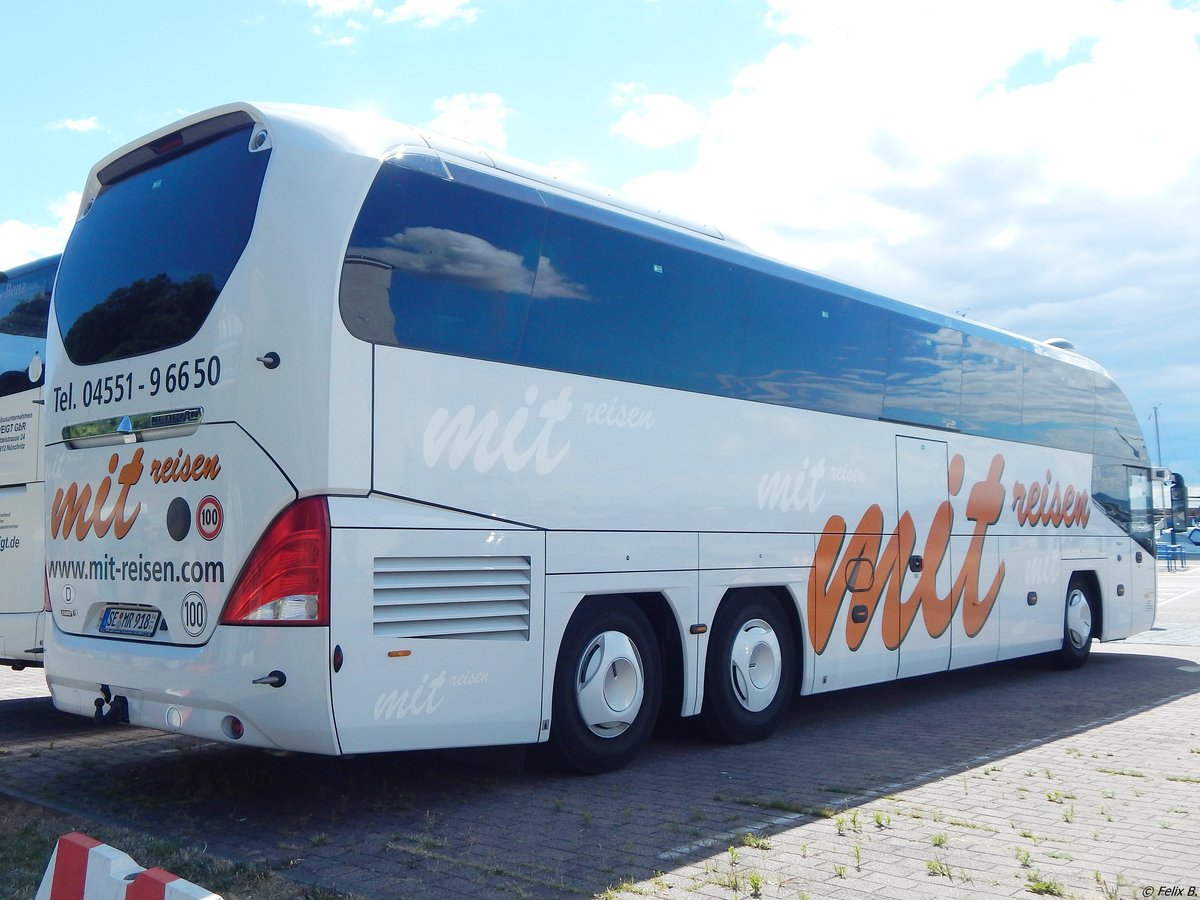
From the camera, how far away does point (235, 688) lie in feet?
18.8

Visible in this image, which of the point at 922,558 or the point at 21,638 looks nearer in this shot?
the point at 21,638

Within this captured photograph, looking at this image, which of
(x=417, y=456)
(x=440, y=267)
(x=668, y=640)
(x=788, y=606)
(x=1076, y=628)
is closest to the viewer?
(x=417, y=456)

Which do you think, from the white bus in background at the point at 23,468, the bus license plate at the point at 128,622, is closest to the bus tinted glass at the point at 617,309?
the bus license plate at the point at 128,622

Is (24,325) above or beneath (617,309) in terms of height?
above

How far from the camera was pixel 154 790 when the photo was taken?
6906mm

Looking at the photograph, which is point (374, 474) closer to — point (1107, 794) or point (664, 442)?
point (664, 442)

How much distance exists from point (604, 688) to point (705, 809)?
1067mm

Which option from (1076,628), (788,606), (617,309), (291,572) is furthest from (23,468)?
(1076,628)

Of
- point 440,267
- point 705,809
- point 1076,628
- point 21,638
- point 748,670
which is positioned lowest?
point 705,809

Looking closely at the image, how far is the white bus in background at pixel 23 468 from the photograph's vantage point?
9.17 m

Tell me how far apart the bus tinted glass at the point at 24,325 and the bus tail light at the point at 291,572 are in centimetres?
492

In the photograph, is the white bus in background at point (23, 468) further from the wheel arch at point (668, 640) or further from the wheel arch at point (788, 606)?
the wheel arch at point (788, 606)

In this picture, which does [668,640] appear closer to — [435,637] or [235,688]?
[435,637]

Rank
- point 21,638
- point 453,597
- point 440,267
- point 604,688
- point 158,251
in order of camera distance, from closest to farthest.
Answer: point 453,597 → point 440,267 → point 158,251 → point 604,688 → point 21,638
